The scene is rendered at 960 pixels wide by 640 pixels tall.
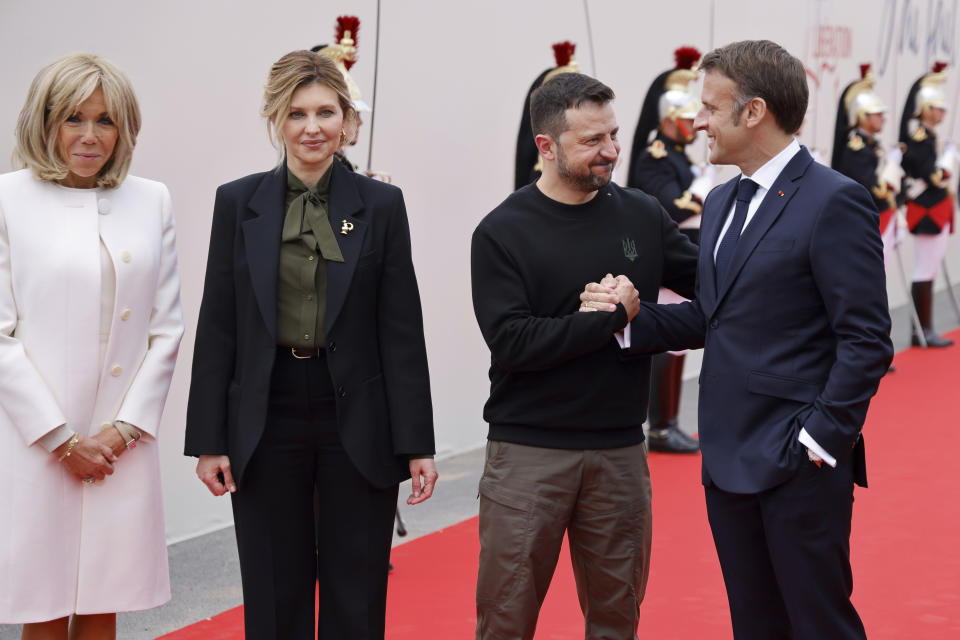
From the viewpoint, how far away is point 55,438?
8.79 ft

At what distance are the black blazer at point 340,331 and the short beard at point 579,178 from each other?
381 millimetres

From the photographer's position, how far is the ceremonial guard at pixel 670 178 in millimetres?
6020

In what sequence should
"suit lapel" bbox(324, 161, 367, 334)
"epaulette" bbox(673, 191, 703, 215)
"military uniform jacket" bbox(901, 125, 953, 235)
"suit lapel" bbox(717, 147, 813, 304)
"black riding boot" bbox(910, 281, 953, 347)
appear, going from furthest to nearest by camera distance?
"black riding boot" bbox(910, 281, 953, 347)
"military uniform jacket" bbox(901, 125, 953, 235)
"epaulette" bbox(673, 191, 703, 215)
"suit lapel" bbox(324, 161, 367, 334)
"suit lapel" bbox(717, 147, 813, 304)

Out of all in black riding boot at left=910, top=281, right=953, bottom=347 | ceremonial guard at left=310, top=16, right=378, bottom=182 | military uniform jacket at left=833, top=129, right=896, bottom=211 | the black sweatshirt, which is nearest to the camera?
the black sweatshirt

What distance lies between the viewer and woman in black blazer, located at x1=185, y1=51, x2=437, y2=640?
261cm

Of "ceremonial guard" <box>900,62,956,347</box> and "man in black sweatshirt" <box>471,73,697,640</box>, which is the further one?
"ceremonial guard" <box>900,62,956,347</box>

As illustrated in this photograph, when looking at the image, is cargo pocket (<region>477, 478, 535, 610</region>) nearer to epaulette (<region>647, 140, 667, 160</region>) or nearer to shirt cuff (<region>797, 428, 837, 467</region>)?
shirt cuff (<region>797, 428, 837, 467</region>)

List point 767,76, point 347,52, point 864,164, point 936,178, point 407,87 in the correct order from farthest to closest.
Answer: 1. point 936,178
2. point 864,164
3. point 407,87
4. point 347,52
5. point 767,76

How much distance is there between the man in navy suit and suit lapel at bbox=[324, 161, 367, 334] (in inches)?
22.4

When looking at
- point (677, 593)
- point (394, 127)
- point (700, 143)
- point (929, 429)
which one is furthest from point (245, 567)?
point (700, 143)

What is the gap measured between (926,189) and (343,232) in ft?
24.2

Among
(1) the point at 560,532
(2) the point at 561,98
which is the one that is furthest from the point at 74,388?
(2) the point at 561,98

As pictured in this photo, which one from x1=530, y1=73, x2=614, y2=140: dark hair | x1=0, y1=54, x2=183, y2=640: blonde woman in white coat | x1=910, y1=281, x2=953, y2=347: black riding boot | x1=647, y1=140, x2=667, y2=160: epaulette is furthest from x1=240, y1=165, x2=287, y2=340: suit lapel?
x1=910, y1=281, x2=953, y2=347: black riding boot

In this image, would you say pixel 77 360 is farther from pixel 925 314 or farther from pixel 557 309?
pixel 925 314
